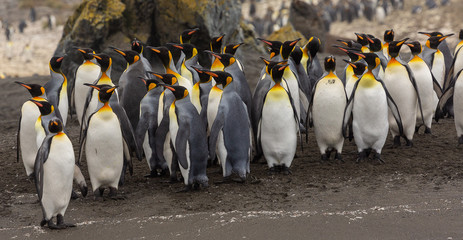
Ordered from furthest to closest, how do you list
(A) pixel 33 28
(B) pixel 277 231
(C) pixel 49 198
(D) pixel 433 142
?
(A) pixel 33 28
(D) pixel 433 142
(C) pixel 49 198
(B) pixel 277 231

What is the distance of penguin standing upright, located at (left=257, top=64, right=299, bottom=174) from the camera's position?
21.9 feet

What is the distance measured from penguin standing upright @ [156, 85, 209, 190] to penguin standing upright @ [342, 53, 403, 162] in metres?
1.72

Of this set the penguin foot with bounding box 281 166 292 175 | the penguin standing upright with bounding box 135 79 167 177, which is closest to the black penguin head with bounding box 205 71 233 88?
the penguin standing upright with bounding box 135 79 167 177

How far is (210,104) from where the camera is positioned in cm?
677

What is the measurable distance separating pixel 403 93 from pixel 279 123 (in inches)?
69.5

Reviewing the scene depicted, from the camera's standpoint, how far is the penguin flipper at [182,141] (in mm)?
6102

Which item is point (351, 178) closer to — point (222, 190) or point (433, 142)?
point (222, 190)

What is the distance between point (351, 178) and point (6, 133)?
605 cm

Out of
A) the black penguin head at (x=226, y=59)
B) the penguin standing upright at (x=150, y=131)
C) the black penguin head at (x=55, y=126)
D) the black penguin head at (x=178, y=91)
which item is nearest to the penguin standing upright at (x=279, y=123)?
the black penguin head at (x=226, y=59)

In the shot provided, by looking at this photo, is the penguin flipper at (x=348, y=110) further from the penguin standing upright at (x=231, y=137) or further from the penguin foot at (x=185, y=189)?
the penguin foot at (x=185, y=189)

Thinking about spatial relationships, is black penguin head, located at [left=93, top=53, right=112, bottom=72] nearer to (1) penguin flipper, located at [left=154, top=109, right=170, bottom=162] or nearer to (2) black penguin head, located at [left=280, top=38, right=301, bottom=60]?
(1) penguin flipper, located at [left=154, top=109, right=170, bottom=162]

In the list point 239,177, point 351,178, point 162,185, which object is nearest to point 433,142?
point 351,178

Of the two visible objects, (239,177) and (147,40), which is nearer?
(239,177)

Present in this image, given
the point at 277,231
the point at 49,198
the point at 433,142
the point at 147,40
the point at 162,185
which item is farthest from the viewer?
the point at 147,40
